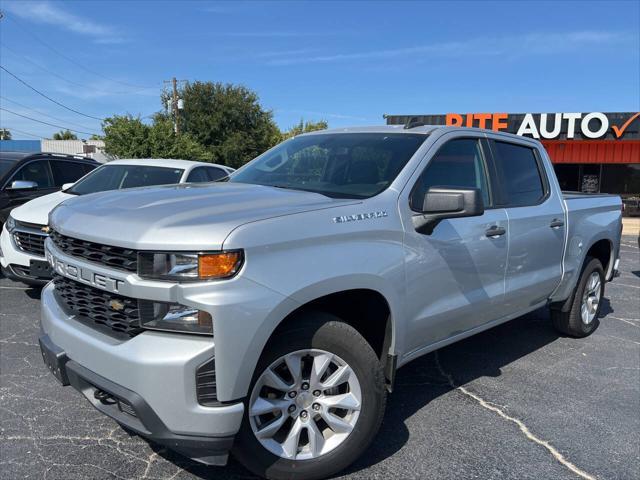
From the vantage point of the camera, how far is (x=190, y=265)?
2.30 m

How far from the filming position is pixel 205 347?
7.37ft

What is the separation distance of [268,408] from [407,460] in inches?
39.7

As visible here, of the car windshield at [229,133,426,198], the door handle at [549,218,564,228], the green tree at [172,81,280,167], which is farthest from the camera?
the green tree at [172,81,280,167]

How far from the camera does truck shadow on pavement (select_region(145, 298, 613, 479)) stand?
302 cm

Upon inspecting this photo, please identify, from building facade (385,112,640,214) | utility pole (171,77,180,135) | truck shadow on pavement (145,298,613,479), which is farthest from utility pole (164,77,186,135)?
truck shadow on pavement (145,298,613,479)

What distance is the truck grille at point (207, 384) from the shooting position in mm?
2252

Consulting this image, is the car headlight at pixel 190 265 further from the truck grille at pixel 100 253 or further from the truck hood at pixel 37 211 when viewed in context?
the truck hood at pixel 37 211

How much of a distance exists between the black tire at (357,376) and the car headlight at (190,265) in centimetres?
45

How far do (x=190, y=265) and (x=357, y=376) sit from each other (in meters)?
1.07

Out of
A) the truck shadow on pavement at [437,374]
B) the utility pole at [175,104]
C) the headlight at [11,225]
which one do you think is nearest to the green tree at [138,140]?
the utility pole at [175,104]

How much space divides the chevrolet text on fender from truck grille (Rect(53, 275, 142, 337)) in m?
19.7

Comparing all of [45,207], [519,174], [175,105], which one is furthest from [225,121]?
[519,174]

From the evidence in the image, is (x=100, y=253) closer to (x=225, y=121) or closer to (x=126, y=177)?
(x=126, y=177)

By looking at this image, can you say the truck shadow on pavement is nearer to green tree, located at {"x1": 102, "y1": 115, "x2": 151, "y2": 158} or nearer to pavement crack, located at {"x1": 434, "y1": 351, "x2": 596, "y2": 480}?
pavement crack, located at {"x1": 434, "y1": 351, "x2": 596, "y2": 480}
